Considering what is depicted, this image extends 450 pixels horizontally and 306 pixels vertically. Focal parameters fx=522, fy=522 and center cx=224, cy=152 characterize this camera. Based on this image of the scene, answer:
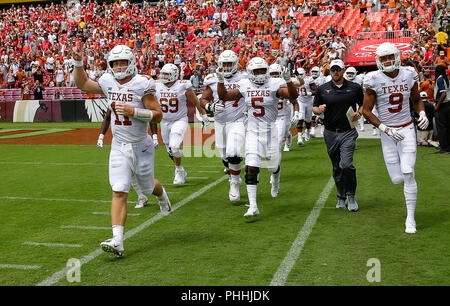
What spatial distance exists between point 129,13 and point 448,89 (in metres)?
24.8

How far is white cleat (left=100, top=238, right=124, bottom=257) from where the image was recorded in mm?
4887

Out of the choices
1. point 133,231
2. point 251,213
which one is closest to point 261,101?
point 251,213

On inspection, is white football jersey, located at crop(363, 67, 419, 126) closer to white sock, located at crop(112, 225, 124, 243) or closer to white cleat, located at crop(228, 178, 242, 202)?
white cleat, located at crop(228, 178, 242, 202)

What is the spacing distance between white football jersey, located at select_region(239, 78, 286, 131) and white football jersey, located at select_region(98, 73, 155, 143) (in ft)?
6.43

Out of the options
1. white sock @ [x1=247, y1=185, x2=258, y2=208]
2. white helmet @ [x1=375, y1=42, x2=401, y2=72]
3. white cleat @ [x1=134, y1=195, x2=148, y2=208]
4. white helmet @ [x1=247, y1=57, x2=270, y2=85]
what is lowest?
white cleat @ [x1=134, y1=195, x2=148, y2=208]

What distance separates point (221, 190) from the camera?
8445 millimetres

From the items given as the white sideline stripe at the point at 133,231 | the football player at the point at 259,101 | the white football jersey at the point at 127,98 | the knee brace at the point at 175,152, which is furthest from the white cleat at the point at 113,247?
the knee brace at the point at 175,152

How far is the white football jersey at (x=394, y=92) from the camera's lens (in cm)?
593

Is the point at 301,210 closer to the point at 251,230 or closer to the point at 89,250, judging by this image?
the point at 251,230

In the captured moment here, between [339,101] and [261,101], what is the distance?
1026mm

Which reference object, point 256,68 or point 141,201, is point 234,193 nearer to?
point 141,201

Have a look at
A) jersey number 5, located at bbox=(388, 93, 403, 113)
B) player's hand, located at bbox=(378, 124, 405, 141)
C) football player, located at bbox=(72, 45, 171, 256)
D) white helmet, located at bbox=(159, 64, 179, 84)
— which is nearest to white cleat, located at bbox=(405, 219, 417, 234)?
player's hand, located at bbox=(378, 124, 405, 141)

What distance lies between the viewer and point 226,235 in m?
5.79

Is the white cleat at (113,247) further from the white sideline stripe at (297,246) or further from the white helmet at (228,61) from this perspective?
the white helmet at (228,61)
